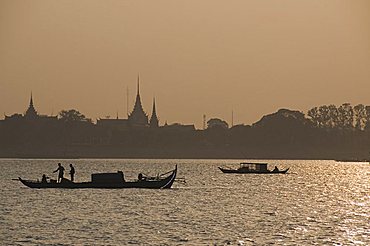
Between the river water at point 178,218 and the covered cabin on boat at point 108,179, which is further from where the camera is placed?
the covered cabin on boat at point 108,179

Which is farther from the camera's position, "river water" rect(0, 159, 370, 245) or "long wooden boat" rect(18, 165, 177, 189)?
"long wooden boat" rect(18, 165, 177, 189)

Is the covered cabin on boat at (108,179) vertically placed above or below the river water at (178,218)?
above

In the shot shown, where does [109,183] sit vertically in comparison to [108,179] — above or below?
below

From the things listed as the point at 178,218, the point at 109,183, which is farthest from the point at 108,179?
the point at 178,218

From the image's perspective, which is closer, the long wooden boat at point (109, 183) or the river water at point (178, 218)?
the river water at point (178, 218)

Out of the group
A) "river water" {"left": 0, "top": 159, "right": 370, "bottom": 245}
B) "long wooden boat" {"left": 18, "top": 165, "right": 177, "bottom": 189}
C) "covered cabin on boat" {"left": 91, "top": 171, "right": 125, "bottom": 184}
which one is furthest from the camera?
"covered cabin on boat" {"left": 91, "top": 171, "right": 125, "bottom": 184}

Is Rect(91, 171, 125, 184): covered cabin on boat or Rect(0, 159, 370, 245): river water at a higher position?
Rect(91, 171, 125, 184): covered cabin on boat

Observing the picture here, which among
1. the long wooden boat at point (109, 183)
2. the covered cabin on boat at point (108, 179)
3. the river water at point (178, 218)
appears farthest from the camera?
the covered cabin on boat at point (108, 179)

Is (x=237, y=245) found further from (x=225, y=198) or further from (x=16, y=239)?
(x=225, y=198)

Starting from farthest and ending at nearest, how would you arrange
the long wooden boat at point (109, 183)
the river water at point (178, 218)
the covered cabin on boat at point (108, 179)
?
the covered cabin on boat at point (108, 179) < the long wooden boat at point (109, 183) < the river water at point (178, 218)

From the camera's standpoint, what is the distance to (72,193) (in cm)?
10638

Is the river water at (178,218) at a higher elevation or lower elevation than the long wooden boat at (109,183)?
lower

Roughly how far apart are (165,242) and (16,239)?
26.2 feet

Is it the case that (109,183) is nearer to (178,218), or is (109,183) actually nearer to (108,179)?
(108,179)
